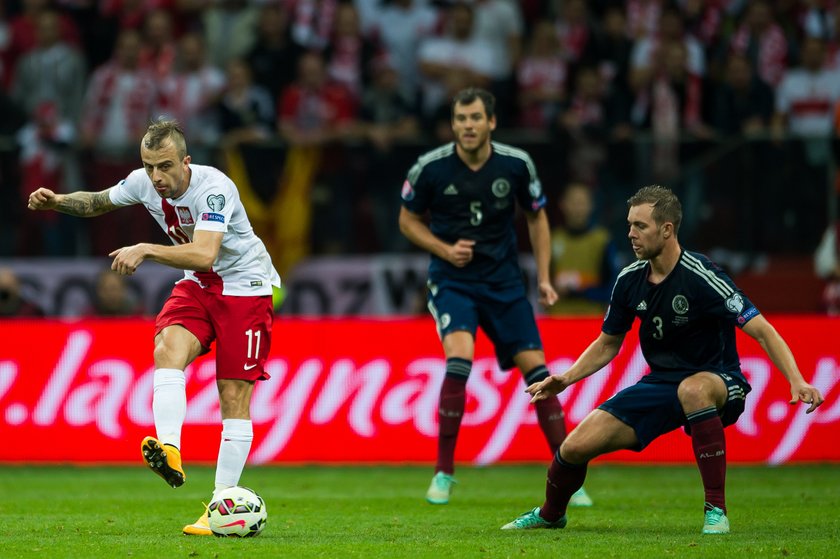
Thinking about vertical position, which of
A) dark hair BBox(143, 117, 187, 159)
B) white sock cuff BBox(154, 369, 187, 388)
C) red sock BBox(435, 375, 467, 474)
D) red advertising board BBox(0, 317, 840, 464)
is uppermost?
dark hair BBox(143, 117, 187, 159)

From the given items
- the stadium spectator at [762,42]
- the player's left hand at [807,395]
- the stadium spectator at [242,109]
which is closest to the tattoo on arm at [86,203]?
the player's left hand at [807,395]

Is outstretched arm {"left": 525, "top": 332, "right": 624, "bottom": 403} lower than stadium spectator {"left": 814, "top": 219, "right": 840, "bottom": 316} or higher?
higher

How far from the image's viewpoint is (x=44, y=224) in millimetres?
14547

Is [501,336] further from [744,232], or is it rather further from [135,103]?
[135,103]

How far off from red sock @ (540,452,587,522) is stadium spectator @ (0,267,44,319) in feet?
25.9

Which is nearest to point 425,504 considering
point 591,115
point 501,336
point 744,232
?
point 501,336

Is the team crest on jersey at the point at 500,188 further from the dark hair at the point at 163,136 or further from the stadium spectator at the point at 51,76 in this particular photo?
the stadium spectator at the point at 51,76

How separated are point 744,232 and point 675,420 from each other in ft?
22.0

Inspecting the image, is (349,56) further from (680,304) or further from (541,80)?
(680,304)

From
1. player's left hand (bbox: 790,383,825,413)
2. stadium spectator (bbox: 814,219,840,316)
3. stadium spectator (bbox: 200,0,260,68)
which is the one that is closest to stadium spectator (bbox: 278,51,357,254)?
stadium spectator (bbox: 200,0,260,68)

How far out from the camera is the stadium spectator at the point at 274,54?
51.6 ft

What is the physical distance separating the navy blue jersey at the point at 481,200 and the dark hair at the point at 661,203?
2.47m

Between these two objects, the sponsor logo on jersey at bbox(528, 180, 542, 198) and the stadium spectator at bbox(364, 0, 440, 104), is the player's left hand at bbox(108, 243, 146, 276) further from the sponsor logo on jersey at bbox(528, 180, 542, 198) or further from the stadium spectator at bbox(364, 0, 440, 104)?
the stadium spectator at bbox(364, 0, 440, 104)

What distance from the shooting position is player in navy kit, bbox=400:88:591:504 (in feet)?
31.5
